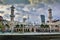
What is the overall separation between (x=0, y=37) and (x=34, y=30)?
29.5 inches

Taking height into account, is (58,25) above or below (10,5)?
below

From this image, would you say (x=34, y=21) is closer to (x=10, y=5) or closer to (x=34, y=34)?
(x=34, y=34)

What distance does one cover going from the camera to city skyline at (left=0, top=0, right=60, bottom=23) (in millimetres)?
3609

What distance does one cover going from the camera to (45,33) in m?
3.59

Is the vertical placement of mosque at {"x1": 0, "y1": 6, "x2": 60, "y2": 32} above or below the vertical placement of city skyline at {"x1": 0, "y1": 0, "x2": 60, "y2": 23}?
below

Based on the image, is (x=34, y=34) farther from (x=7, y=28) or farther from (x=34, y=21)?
(x=7, y=28)

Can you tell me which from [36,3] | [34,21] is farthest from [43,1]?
[34,21]

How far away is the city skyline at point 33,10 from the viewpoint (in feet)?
11.8

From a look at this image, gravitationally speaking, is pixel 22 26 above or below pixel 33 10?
below

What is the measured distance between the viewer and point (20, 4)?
3.65 meters

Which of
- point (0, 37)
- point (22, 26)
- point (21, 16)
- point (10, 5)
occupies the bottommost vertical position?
point (0, 37)

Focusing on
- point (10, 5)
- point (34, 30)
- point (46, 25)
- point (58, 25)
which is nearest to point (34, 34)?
point (34, 30)

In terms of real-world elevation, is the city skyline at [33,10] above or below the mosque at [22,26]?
above

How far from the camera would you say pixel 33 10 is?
365 cm
